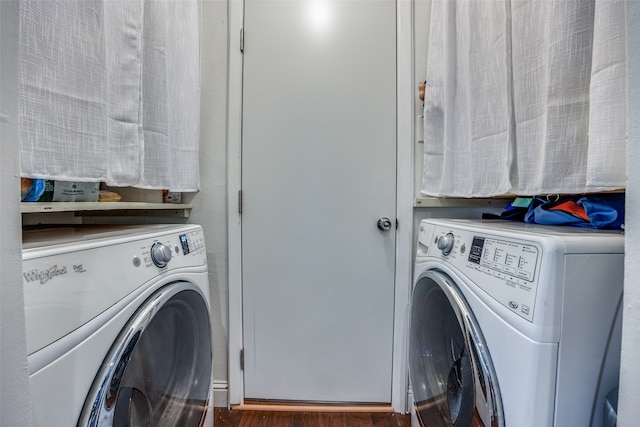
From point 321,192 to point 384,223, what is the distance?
0.32m

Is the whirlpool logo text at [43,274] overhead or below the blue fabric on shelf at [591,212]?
below

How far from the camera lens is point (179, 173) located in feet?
3.91

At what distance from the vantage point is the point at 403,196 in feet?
4.61

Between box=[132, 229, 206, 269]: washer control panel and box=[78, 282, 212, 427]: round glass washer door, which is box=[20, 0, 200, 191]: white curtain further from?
box=[78, 282, 212, 427]: round glass washer door

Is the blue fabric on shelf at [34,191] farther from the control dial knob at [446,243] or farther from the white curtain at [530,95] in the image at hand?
the white curtain at [530,95]

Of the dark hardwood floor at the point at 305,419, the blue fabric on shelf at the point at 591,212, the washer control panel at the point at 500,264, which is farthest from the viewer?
the dark hardwood floor at the point at 305,419

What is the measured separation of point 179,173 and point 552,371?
1240 millimetres

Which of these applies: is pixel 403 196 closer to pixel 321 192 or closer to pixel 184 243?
pixel 321 192

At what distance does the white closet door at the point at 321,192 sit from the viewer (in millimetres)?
1406

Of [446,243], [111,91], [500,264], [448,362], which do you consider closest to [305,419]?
[448,362]

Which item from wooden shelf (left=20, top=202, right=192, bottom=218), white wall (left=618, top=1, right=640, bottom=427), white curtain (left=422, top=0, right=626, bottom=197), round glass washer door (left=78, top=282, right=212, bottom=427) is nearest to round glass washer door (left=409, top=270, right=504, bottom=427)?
white wall (left=618, top=1, right=640, bottom=427)

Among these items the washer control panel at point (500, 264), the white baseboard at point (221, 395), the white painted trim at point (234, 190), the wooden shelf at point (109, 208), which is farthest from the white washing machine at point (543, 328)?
the white baseboard at point (221, 395)

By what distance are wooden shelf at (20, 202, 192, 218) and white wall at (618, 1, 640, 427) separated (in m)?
0.93

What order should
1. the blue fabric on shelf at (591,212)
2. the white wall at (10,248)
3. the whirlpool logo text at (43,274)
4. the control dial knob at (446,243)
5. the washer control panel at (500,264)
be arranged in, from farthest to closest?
the control dial knob at (446,243) < the blue fabric on shelf at (591,212) < the washer control panel at (500,264) < the whirlpool logo text at (43,274) < the white wall at (10,248)
